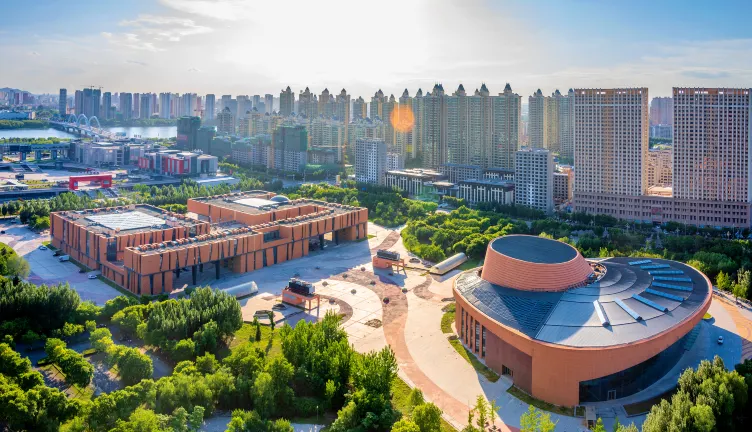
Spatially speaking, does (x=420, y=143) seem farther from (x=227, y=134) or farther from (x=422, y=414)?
(x=422, y=414)

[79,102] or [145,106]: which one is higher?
[145,106]

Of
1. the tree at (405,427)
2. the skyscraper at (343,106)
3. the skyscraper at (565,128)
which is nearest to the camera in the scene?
the tree at (405,427)

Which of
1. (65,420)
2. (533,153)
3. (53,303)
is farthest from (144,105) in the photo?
(65,420)

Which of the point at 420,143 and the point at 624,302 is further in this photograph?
the point at 420,143

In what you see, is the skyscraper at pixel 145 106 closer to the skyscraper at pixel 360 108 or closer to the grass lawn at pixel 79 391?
the skyscraper at pixel 360 108

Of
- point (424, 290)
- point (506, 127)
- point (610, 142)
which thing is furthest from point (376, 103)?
point (424, 290)

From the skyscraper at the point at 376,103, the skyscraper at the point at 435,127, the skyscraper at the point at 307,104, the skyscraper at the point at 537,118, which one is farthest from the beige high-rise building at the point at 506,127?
the skyscraper at the point at 307,104

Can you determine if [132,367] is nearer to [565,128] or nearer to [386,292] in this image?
[386,292]
